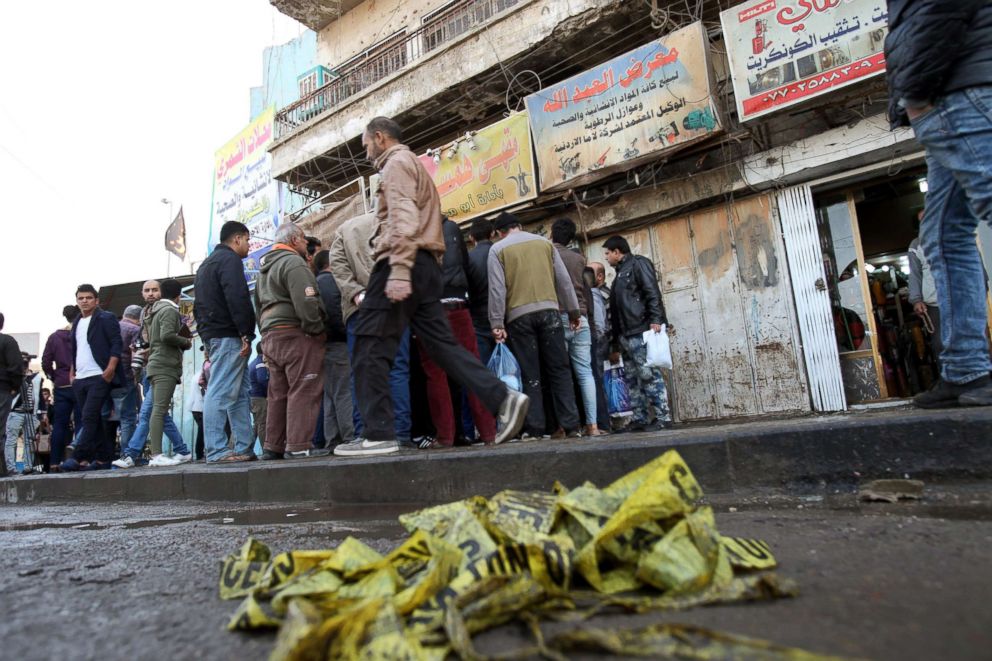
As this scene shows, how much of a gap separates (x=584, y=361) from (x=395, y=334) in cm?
222

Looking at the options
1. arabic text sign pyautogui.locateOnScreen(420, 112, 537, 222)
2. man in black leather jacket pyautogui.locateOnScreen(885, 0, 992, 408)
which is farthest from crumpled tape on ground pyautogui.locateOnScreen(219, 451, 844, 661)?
arabic text sign pyautogui.locateOnScreen(420, 112, 537, 222)

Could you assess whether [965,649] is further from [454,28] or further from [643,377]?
[454,28]

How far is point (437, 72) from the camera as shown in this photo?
962 cm

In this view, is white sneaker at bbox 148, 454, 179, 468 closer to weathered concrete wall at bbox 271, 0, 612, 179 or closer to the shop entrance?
weathered concrete wall at bbox 271, 0, 612, 179

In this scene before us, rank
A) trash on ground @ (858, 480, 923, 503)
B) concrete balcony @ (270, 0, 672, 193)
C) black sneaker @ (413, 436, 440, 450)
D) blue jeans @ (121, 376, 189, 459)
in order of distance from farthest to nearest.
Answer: concrete balcony @ (270, 0, 672, 193) < blue jeans @ (121, 376, 189, 459) < black sneaker @ (413, 436, 440, 450) < trash on ground @ (858, 480, 923, 503)

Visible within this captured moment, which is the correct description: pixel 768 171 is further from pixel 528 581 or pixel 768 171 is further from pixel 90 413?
pixel 90 413

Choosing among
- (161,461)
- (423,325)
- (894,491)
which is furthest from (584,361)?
(161,461)

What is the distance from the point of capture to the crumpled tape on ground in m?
0.92

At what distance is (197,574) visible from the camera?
1697 millimetres

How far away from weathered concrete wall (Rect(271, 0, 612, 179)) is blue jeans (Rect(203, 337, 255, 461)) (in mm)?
6049

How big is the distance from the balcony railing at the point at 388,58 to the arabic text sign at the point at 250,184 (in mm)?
1086

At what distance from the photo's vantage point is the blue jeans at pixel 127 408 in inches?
267

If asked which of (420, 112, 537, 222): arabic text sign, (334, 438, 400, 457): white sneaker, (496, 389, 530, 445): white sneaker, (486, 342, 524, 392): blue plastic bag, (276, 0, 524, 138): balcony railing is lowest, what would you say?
(334, 438, 400, 457): white sneaker

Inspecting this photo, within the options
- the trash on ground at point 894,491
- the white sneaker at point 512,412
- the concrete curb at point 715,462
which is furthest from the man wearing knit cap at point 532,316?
the trash on ground at point 894,491
